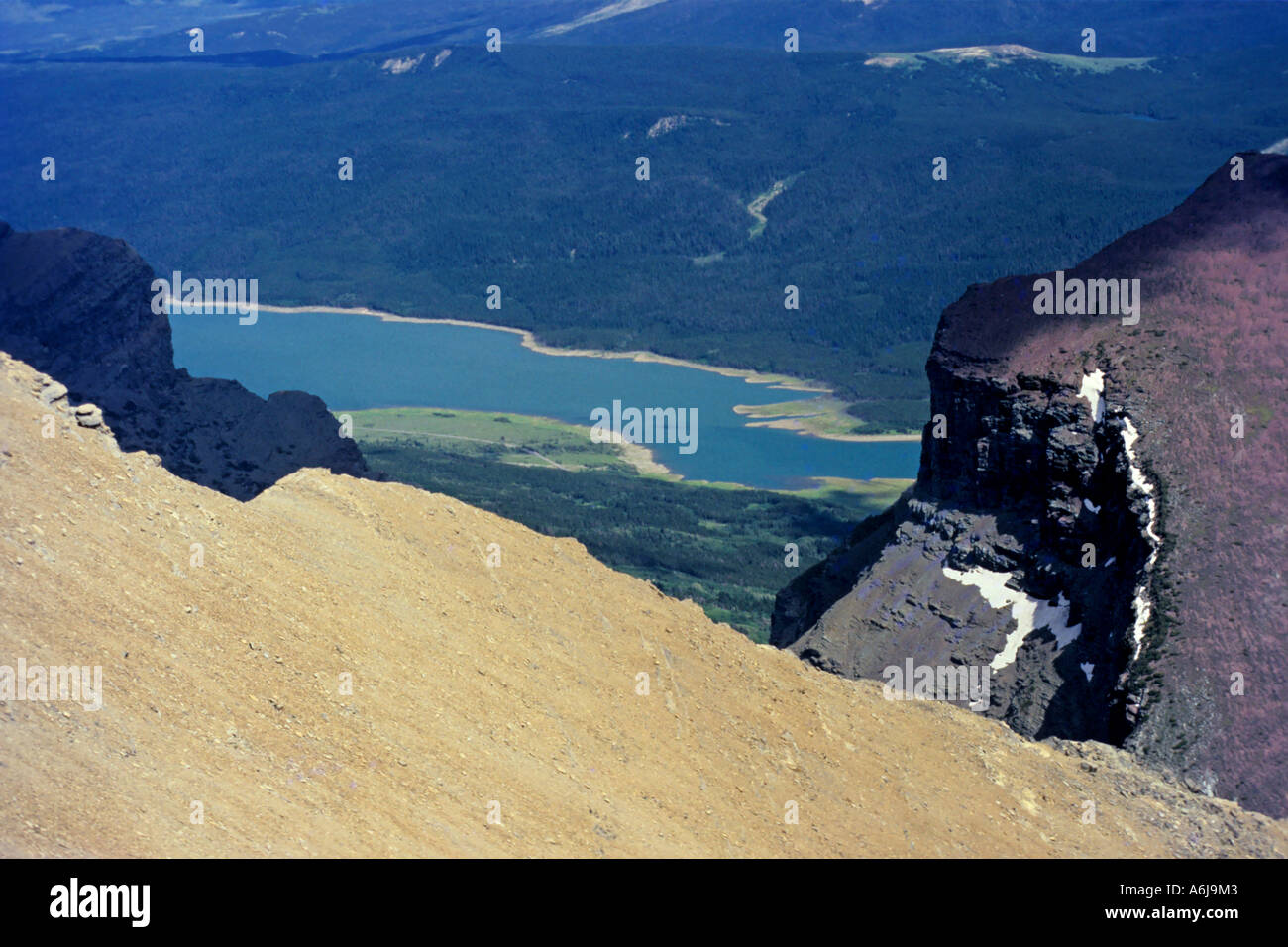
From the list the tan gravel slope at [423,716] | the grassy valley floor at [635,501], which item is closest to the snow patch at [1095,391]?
the tan gravel slope at [423,716]

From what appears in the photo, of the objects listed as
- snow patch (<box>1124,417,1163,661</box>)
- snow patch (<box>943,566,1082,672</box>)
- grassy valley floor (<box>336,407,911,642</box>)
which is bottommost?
grassy valley floor (<box>336,407,911,642</box>)

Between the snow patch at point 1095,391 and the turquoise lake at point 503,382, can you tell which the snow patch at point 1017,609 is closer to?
the snow patch at point 1095,391

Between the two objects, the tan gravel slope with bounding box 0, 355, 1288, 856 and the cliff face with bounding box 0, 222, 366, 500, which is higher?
the cliff face with bounding box 0, 222, 366, 500

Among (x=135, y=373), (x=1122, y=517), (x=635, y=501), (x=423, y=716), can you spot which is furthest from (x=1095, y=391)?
(x=635, y=501)

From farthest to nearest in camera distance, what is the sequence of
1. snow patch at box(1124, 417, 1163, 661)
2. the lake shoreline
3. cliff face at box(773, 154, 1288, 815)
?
1. the lake shoreline
2. snow patch at box(1124, 417, 1163, 661)
3. cliff face at box(773, 154, 1288, 815)

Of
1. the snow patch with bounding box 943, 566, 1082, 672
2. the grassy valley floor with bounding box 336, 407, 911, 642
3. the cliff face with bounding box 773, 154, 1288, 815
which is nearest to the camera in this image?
the cliff face with bounding box 773, 154, 1288, 815

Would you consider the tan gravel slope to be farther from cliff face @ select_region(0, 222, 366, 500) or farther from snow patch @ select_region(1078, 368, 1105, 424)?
cliff face @ select_region(0, 222, 366, 500)

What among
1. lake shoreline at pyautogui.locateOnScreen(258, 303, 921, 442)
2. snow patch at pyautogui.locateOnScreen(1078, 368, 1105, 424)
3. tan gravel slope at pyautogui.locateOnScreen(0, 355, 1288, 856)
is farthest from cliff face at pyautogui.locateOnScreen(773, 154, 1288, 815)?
lake shoreline at pyautogui.locateOnScreen(258, 303, 921, 442)
